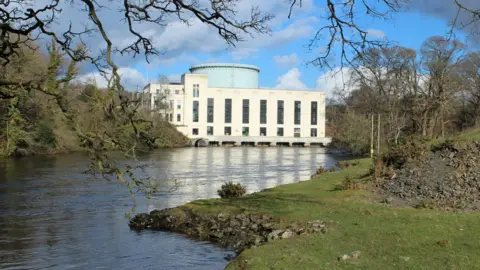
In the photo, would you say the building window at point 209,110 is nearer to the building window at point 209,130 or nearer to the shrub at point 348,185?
the building window at point 209,130

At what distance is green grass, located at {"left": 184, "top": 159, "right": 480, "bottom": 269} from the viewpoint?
28.6ft

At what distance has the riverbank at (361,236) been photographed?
346 inches

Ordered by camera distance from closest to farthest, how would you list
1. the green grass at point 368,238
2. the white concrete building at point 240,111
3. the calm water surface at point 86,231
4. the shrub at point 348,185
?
the green grass at point 368,238
the calm water surface at point 86,231
the shrub at point 348,185
the white concrete building at point 240,111

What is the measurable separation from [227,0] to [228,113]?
12426 centimetres

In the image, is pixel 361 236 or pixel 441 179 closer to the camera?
pixel 361 236

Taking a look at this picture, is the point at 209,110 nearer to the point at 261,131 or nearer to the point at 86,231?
the point at 261,131

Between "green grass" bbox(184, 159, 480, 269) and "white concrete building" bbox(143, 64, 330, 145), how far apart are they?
105 m

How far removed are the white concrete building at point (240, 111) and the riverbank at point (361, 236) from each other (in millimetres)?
103754

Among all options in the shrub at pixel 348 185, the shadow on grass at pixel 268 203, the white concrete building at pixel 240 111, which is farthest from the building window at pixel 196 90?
the shrub at pixel 348 185

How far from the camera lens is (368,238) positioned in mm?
10766

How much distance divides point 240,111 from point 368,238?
12332cm

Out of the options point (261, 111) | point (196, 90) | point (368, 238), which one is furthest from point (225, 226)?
point (261, 111)

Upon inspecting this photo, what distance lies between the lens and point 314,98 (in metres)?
140

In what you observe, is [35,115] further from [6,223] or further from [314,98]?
[314,98]
